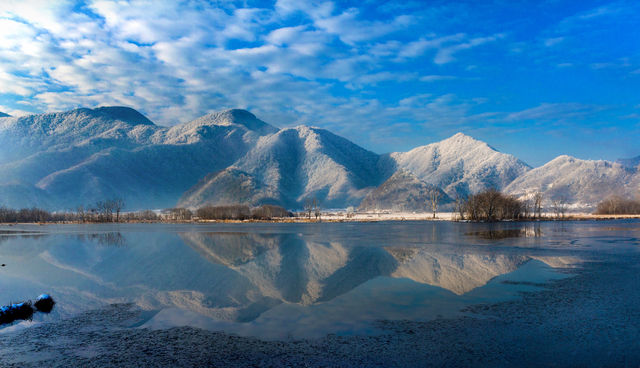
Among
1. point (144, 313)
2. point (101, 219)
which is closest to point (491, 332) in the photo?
point (144, 313)

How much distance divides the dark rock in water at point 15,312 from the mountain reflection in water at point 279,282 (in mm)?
1193

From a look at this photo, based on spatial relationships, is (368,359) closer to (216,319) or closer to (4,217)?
(216,319)

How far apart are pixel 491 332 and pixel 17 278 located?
2699 cm

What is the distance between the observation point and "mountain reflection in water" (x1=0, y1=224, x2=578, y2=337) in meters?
16.2

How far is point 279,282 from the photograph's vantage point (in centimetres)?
2328

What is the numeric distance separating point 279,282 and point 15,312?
457 inches

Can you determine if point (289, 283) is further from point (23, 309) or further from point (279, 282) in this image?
point (23, 309)

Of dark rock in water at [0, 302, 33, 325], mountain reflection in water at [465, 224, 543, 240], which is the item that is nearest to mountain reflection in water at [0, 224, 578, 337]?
dark rock in water at [0, 302, 33, 325]

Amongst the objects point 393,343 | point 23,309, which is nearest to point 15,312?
point 23,309

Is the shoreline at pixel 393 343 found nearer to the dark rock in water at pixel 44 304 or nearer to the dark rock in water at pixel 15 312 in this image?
the dark rock in water at pixel 15 312

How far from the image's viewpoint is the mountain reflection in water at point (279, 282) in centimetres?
1619

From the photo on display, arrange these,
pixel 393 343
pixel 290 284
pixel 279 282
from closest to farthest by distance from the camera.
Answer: pixel 393 343 → pixel 290 284 → pixel 279 282

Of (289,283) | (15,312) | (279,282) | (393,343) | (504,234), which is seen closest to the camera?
(393,343)

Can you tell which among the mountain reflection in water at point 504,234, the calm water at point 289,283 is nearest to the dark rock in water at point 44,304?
the calm water at point 289,283
